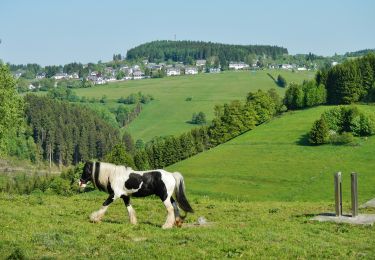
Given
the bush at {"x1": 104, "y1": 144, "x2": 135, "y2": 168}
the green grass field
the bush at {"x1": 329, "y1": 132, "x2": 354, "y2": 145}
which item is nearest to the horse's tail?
the green grass field

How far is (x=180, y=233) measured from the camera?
18.1 m

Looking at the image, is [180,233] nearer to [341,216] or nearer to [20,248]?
[20,248]

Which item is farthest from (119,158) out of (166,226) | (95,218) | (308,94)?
(166,226)

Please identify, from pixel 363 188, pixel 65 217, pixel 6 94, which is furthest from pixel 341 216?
pixel 363 188

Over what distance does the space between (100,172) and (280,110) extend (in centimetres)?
13977

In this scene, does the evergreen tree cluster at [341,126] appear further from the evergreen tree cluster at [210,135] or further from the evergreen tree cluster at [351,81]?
the evergreen tree cluster at [351,81]

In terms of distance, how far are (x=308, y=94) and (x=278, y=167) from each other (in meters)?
53.0

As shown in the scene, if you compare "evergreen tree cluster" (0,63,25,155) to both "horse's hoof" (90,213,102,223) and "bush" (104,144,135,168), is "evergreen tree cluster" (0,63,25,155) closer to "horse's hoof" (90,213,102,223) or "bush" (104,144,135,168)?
"horse's hoof" (90,213,102,223)

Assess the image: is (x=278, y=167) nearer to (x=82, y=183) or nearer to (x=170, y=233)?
(x=82, y=183)

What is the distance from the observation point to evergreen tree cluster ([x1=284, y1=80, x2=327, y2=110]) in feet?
494

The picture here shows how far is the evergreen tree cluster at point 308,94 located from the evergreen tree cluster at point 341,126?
3034cm

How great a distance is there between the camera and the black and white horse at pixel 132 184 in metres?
20.7

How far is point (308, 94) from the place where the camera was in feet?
494

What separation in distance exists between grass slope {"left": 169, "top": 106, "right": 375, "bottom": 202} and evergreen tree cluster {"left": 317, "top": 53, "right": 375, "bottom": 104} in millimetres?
22468
